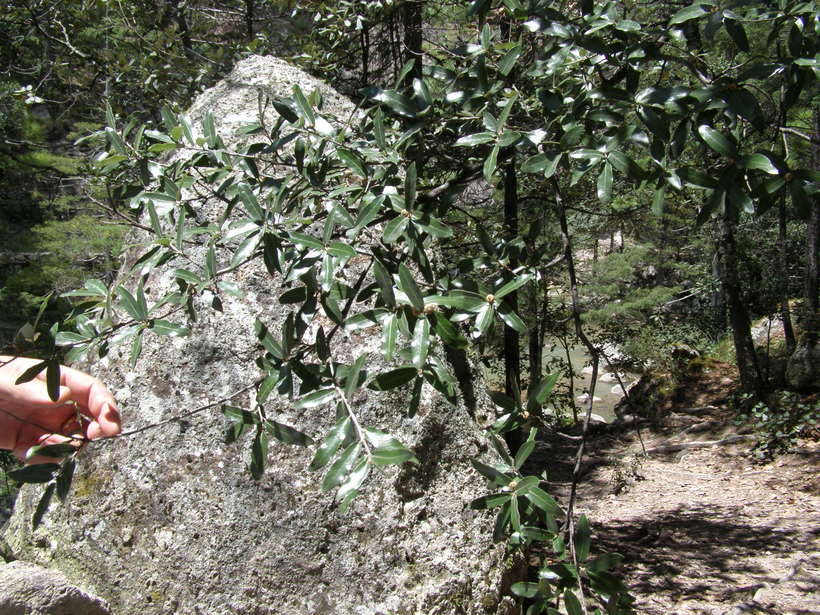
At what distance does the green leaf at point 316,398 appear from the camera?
3.38ft

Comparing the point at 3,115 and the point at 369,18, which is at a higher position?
the point at 3,115

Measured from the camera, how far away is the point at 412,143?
1.40 metres

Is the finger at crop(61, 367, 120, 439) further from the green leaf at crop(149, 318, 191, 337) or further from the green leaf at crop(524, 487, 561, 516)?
the green leaf at crop(524, 487, 561, 516)

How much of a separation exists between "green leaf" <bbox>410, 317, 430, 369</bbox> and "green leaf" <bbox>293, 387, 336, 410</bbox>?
20 centimetres

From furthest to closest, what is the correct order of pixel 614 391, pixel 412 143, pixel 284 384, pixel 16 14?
1. pixel 614 391
2. pixel 16 14
3. pixel 412 143
4. pixel 284 384

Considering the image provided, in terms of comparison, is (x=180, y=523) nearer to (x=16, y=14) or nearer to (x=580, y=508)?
(x=16, y=14)

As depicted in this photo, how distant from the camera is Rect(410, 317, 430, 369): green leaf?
0.92 meters

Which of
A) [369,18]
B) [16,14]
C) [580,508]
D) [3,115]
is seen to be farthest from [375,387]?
[3,115]

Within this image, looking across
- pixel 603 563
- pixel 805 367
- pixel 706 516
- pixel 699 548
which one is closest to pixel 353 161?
pixel 603 563

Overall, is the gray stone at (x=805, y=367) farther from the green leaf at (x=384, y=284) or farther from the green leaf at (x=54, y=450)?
the green leaf at (x=54, y=450)

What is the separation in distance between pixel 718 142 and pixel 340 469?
84 cm

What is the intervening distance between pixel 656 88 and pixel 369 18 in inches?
135

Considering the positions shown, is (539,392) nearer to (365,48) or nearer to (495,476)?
(495,476)

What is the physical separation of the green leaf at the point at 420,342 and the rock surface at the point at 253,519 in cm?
110
